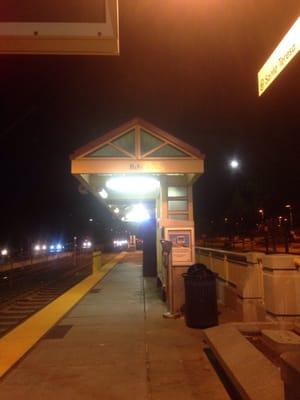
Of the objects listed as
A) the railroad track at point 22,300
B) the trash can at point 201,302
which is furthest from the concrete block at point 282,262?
the railroad track at point 22,300

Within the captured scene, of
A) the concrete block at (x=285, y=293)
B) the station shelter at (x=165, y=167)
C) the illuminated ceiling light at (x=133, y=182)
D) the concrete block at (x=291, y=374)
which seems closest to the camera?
the concrete block at (x=291, y=374)

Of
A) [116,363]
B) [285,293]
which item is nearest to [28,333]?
[116,363]

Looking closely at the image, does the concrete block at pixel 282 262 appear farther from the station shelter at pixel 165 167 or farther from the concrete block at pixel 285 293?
the station shelter at pixel 165 167

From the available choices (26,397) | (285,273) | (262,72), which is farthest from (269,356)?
(262,72)

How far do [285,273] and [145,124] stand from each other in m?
5.50

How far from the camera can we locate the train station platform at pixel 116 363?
17.8 feet

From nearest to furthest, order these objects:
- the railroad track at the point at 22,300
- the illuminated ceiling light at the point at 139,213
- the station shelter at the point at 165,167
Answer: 1. the station shelter at the point at 165,167
2. the railroad track at the point at 22,300
3. the illuminated ceiling light at the point at 139,213

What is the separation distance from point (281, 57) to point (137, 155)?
6825mm

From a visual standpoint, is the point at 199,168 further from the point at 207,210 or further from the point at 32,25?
the point at 207,210

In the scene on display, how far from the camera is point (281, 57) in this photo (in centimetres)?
429

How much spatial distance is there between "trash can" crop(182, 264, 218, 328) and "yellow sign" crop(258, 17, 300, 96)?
16.1ft

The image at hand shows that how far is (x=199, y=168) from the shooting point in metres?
10.6

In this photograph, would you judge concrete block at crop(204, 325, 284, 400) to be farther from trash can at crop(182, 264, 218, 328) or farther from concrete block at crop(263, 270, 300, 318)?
trash can at crop(182, 264, 218, 328)

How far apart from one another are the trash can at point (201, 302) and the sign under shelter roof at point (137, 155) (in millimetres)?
2853
